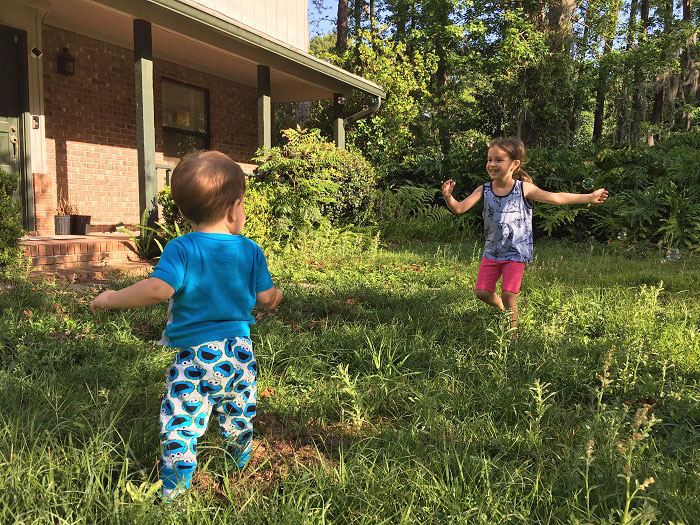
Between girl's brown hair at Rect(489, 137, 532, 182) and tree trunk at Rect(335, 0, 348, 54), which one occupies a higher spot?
tree trunk at Rect(335, 0, 348, 54)

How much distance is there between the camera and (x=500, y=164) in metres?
3.84

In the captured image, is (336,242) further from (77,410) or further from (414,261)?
(77,410)

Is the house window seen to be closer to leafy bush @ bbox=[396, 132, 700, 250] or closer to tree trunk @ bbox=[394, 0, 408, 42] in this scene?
leafy bush @ bbox=[396, 132, 700, 250]

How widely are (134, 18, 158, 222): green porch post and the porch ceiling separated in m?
0.24

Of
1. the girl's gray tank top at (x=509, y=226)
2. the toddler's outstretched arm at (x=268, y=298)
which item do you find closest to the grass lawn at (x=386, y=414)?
the girl's gray tank top at (x=509, y=226)

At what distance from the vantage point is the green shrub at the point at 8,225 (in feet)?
16.1

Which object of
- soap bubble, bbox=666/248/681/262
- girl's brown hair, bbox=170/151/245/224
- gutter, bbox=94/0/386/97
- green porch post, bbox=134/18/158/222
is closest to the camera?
girl's brown hair, bbox=170/151/245/224

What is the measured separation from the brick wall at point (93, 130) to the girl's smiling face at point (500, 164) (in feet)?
20.5

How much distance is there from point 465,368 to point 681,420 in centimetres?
100

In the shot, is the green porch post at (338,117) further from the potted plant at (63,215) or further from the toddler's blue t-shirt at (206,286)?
the toddler's blue t-shirt at (206,286)

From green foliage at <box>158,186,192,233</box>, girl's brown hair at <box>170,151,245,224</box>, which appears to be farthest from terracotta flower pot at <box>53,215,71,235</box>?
girl's brown hair at <box>170,151,245,224</box>

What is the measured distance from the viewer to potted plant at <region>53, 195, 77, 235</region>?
25.1ft

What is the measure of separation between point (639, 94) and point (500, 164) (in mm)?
19514

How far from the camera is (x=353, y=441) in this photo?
2.19m
